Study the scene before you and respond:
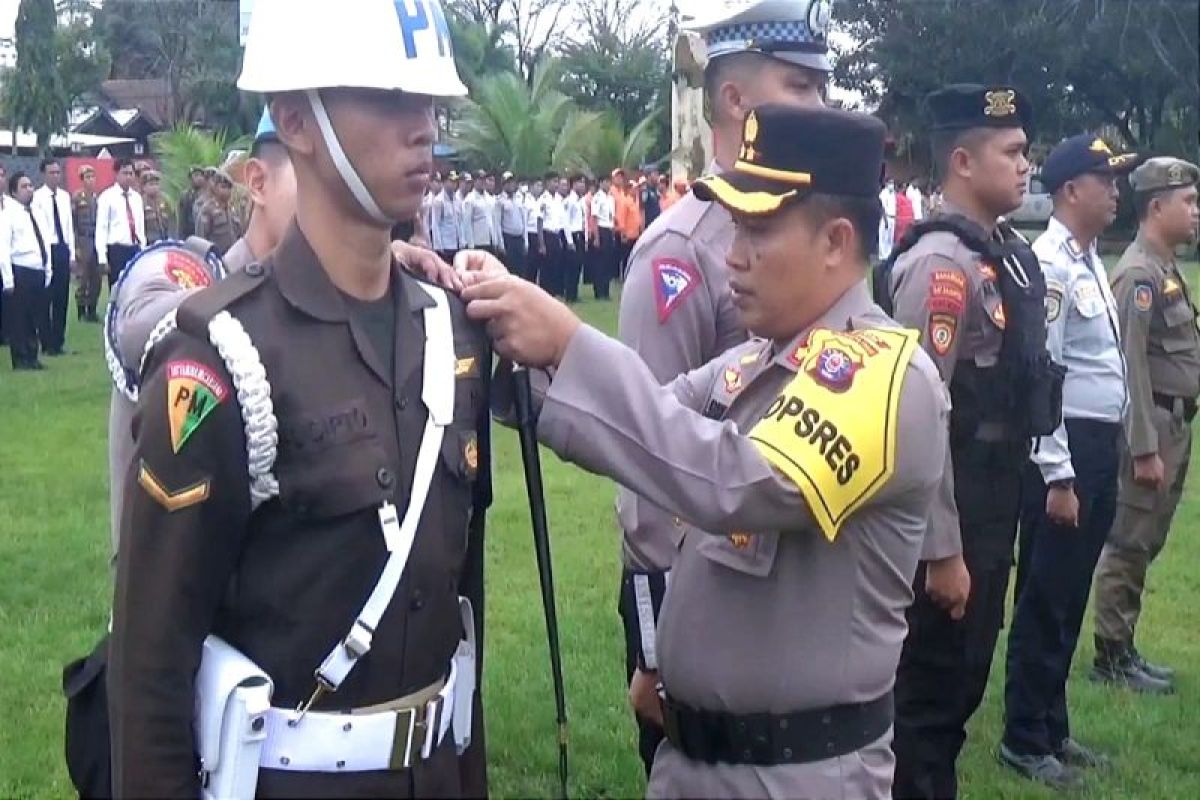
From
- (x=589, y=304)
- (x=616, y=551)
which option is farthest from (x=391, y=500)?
(x=589, y=304)

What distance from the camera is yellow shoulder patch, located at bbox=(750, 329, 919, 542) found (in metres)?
2.35

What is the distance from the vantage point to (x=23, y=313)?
1559 centimetres

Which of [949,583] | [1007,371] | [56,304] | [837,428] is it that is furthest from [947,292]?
[56,304]

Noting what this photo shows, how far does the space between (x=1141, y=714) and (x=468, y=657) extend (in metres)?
4.37

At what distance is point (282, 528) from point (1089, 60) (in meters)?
8.23

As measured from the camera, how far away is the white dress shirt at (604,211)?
94.0 feet

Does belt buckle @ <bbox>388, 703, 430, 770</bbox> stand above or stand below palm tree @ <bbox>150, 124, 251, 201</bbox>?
above

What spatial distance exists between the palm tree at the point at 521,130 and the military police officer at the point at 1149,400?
28802mm

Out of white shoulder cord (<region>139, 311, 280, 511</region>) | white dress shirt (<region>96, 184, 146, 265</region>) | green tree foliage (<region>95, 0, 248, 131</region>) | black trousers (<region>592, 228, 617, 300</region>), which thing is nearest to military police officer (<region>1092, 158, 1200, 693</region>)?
white shoulder cord (<region>139, 311, 280, 511</region>)

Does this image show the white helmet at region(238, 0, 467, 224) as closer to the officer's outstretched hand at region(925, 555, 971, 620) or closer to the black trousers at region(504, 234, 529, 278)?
the officer's outstretched hand at region(925, 555, 971, 620)

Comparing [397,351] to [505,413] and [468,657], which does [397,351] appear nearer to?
[505,413]

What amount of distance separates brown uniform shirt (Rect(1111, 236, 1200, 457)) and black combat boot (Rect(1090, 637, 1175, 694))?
2.85 ft

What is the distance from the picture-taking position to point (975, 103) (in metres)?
4.71

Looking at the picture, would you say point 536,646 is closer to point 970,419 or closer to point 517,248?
point 970,419
